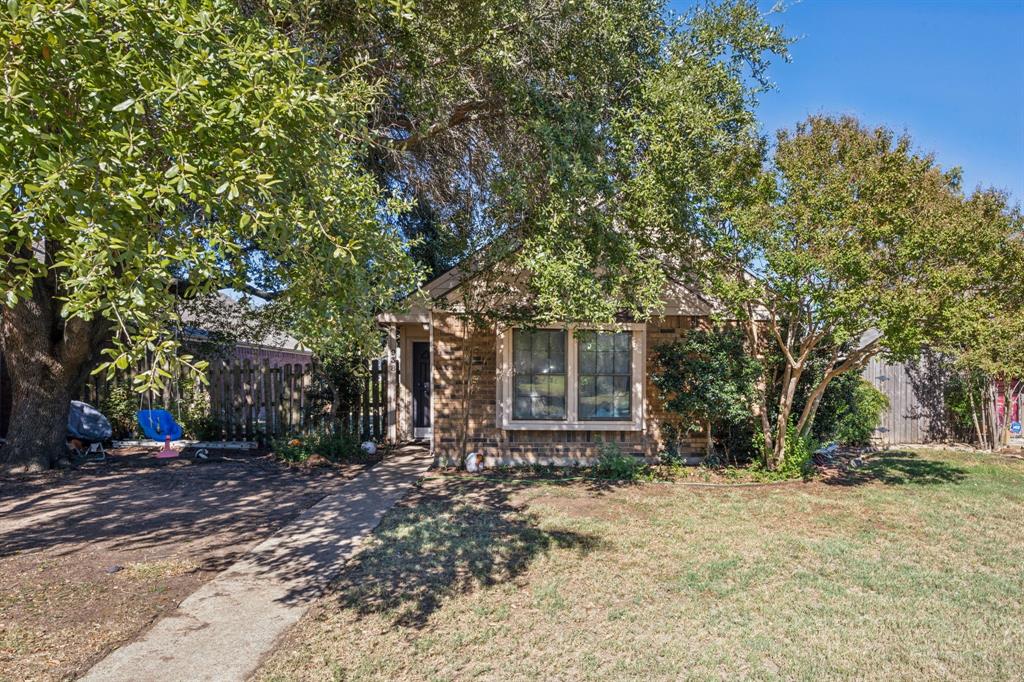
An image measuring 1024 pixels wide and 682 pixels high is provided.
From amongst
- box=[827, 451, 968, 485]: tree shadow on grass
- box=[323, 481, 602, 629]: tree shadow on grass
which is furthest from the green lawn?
box=[827, 451, 968, 485]: tree shadow on grass

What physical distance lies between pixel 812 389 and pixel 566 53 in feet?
20.4

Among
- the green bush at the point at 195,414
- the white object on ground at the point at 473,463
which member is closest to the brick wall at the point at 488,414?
the white object on ground at the point at 473,463

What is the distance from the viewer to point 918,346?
24.1ft

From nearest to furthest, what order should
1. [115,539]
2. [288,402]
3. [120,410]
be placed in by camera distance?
1. [115,539]
2. [288,402]
3. [120,410]

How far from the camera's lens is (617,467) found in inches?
358

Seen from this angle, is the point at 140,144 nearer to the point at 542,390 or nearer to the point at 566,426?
the point at 542,390

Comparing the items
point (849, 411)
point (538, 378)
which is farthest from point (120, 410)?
point (849, 411)

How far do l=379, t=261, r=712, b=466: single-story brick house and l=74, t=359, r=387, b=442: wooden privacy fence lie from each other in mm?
2509

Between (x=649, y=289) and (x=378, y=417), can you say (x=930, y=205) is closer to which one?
(x=649, y=289)

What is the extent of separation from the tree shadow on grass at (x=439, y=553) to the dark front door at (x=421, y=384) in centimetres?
558

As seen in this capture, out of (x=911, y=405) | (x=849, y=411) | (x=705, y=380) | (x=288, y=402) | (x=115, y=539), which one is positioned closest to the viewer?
(x=115, y=539)

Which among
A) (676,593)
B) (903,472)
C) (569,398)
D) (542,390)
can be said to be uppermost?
(542,390)

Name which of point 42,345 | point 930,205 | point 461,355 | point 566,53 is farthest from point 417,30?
point 42,345

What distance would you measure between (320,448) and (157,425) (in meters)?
2.79
